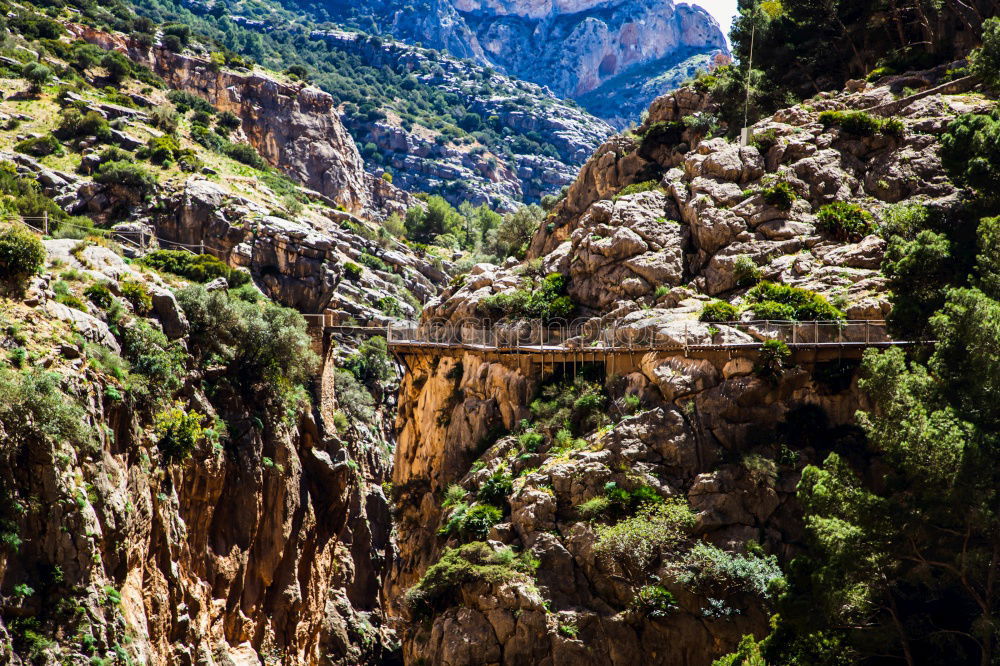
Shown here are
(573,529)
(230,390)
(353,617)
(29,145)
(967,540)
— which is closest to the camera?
(967,540)

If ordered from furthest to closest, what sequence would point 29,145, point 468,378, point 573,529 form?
1. point 29,145
2. point 468,378
3. point 573,529

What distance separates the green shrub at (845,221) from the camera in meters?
36.9

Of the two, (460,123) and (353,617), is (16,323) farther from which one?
(460,123)

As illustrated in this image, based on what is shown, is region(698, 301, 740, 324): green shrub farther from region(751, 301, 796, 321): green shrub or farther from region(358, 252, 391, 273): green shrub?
region(358, 252, 391, 273): green shrub

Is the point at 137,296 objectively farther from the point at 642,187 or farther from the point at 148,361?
the point at 642,187

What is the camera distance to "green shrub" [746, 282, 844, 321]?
107 ft

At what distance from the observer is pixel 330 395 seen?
52562 mm

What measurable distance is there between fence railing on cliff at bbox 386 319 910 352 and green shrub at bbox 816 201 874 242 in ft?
22.4

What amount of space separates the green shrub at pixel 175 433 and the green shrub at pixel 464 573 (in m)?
10.7

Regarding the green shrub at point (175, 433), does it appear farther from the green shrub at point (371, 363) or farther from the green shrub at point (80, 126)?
the green shrub at point (80, 126)

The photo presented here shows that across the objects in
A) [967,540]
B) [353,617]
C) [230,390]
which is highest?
[230,390]

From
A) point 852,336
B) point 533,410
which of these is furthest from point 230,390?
point 852,336

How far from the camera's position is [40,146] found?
64688 mm

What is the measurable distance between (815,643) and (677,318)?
1603 centimetres
